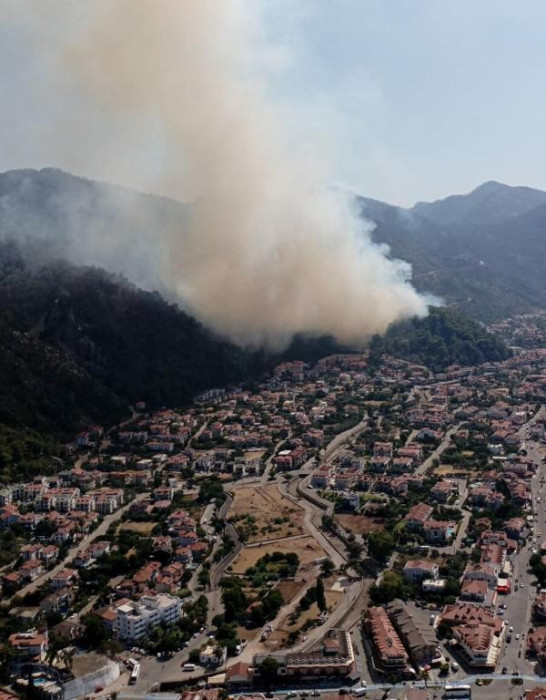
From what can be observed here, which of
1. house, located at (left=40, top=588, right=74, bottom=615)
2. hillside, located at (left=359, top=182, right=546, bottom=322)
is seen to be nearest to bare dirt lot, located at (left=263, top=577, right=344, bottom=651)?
house, located at (left=40, top=588, right=74, bottom=615)

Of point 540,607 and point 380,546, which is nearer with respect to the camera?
point 540,607

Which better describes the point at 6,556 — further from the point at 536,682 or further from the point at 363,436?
the point at 363,436

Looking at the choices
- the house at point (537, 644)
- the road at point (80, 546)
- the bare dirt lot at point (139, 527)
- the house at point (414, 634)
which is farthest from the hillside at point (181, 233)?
the house at point (537, 644)

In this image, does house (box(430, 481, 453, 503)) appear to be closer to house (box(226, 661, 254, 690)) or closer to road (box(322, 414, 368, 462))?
road (box(322, 414, 368, 462))

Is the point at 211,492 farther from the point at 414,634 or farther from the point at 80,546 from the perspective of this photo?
the point at 414,634

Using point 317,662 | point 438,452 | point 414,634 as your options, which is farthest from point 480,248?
point 317,662
